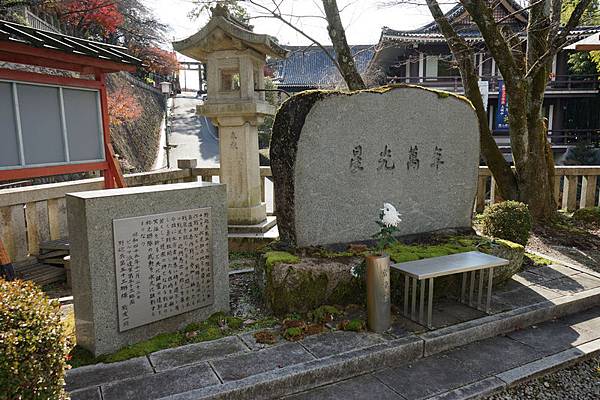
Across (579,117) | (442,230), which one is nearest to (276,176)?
(442,230)

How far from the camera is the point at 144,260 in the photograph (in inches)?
157

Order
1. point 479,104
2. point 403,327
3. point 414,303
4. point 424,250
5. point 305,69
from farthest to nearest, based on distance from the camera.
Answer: point 305,69 → point 479,104 → point 424,250 → point 414,303 → point 403,327

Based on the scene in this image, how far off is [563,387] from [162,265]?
3.87 meters

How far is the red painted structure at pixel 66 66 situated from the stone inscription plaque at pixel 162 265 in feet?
8.38

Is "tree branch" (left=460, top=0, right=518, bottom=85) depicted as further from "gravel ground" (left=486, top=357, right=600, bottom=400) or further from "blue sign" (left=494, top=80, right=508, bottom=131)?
"blue sign" (left=494, top=80, right=508, bottom=131)

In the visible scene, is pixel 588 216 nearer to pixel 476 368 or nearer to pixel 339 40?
pixel 339 40

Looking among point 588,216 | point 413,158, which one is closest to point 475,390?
point 413,158

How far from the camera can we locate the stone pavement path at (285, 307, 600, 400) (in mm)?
3566

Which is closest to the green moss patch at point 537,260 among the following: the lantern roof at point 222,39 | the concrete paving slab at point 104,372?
the lantern roof at point 222,39

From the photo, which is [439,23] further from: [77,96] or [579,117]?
[579,117]

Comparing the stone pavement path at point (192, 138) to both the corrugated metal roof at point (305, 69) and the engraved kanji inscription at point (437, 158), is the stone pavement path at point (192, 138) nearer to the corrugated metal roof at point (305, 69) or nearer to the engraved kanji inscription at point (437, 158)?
the corrugated metal roof at point (305, 69)

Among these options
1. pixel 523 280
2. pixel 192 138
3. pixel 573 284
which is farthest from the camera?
pixel 192 138

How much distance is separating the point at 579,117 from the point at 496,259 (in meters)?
24.7

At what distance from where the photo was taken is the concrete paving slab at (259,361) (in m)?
3.55
